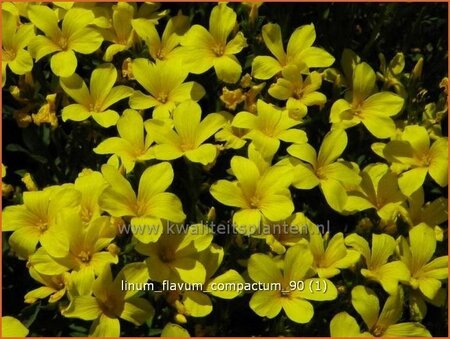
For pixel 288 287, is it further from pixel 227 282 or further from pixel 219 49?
pixel 219 49

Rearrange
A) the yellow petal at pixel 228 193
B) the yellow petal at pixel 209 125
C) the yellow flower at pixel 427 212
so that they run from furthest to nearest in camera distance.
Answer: the yellow flower at pixel 427 212, the yellow petal at pixel 209 125, the yellow petal at pixel 228 193

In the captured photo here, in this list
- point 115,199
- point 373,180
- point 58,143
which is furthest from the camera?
point 58,143

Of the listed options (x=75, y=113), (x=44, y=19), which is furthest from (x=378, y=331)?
(x=44, y=19)

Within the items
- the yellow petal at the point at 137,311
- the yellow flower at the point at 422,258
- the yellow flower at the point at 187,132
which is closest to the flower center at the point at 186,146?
the yellow flower at the point at 187,132

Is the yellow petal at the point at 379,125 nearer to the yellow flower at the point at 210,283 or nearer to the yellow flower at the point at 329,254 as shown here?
the yellow flower at the point at 329,254

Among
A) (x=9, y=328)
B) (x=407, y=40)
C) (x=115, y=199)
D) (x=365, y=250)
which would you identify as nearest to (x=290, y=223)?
(x=365, y=250)

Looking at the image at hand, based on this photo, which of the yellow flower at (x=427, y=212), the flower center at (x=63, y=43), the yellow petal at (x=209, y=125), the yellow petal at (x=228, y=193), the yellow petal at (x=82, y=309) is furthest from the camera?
the flower center at (x=63, y=43)

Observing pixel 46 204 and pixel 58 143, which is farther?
pixel 58 143

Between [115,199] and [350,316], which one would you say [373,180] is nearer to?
[350,316]
